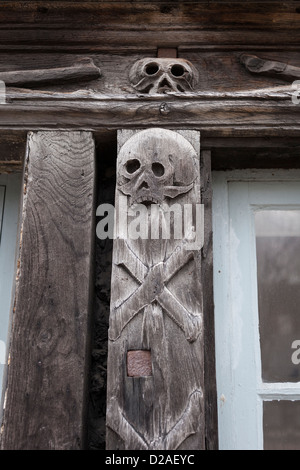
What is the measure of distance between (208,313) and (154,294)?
0.22 meters

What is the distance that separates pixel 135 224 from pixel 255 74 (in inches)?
29.4

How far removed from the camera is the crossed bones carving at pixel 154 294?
1.50 meters

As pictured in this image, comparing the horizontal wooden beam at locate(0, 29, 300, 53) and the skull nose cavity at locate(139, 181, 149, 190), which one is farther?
the horizontal wooden beam at locate(0, 29, 300, 53)

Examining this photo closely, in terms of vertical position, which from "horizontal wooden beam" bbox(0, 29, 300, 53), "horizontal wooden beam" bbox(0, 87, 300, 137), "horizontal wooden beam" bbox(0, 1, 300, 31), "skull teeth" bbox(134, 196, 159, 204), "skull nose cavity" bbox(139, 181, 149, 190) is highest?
"horizontal wooden beam" bbox(0, 1, 300, 31)

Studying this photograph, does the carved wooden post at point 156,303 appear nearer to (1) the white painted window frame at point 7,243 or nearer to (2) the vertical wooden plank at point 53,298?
(2) the vertical wooden plank at point 53,298

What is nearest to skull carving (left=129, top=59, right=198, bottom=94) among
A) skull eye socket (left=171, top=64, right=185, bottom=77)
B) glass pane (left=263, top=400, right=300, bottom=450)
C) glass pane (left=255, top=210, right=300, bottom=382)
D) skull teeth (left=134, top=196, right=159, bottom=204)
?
skull eye socket (left=171, top=64, right=185, bottom=77)

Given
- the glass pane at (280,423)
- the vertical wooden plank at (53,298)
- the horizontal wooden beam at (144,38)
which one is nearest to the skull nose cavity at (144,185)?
the vertical wooden plank at (53,298)

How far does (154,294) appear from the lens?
152 centimetres

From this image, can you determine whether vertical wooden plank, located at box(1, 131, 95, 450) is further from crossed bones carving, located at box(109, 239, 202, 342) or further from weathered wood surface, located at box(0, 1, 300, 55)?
weathered wood surface, located at box(0, 1, 300, 55)

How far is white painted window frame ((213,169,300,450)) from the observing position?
5.41ft

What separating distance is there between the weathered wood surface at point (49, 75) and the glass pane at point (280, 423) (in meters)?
1.31

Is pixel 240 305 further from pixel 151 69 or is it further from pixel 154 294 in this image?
pixel 151 69

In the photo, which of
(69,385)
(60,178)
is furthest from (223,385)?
(60,178)

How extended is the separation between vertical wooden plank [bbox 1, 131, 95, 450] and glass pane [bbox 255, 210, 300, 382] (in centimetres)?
63
